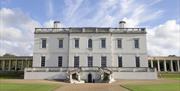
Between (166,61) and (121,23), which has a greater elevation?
(121,23)

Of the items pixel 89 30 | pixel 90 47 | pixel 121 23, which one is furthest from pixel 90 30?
pixel 121 23

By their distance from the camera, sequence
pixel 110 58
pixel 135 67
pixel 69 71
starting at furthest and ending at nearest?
1. pixel 110 58
2. pixel 135 67
3. pixel 69 71

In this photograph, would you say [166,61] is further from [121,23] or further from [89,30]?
[89,30]

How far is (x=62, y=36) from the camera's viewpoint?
4766 centimetres

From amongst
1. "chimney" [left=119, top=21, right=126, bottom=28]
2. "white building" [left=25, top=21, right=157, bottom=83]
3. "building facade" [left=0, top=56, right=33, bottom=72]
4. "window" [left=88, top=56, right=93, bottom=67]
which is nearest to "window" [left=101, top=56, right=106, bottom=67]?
"white building" [left=25, top=21, right=157, bottom=83]

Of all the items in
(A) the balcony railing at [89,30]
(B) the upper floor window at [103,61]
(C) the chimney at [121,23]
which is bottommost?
(B) the upper floor window at [103,61]

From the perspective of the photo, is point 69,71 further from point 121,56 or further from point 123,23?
point 123,23

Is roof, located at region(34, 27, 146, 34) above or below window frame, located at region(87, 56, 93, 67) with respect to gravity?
above

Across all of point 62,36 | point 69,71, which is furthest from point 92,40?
point 69,71

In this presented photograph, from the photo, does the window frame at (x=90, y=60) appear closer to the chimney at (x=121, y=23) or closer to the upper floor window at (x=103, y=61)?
the upper floor window at (x=103, y=61)

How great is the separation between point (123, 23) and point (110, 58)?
726cm

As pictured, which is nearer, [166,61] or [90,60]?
[90,60]

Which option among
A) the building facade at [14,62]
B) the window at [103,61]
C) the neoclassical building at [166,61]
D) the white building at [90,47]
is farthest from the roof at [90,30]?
the neoclassical building at [166,61]

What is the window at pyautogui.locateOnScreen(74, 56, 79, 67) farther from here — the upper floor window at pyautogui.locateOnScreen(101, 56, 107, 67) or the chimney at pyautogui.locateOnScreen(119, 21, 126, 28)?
the chimney at pyautogui.locateOnScreen(119, 21, 126, 28)
